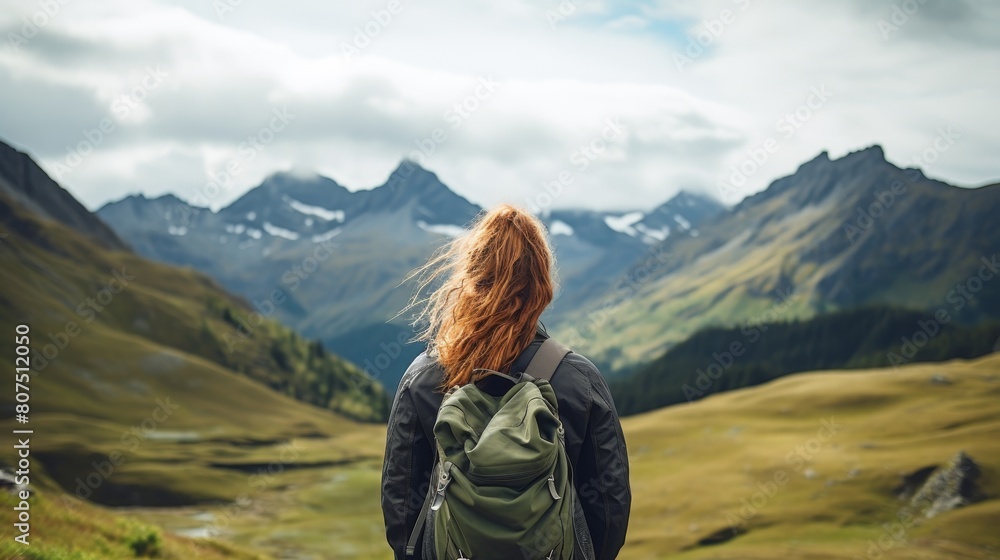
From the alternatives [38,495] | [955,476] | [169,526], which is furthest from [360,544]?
[38,495]

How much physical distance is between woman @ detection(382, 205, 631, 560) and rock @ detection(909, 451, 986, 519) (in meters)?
84.5

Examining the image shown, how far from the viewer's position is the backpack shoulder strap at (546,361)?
6586 millimetres

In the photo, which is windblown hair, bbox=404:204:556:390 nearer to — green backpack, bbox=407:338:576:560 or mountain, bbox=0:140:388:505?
green backpack, bbox=407:338:576:560

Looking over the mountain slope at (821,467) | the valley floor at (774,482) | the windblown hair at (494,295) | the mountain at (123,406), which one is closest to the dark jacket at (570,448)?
the windblown hair at (494,295)

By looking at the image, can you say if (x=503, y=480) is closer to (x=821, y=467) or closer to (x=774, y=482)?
(x=774, y=482)

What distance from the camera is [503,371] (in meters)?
6.65

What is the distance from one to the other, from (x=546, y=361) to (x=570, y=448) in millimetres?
767

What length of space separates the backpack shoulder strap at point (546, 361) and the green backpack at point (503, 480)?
0.65 feet

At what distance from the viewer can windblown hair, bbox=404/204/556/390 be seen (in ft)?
21.7

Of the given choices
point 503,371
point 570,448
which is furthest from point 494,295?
point 570,448

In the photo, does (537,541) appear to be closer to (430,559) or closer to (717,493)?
(430,559)

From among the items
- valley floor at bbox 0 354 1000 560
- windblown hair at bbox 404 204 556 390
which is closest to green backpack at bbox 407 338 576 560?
windblown hair at bbox 404 204 556 390

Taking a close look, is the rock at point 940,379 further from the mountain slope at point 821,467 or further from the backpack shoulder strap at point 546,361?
the backpack shoulder strap at point 546,361

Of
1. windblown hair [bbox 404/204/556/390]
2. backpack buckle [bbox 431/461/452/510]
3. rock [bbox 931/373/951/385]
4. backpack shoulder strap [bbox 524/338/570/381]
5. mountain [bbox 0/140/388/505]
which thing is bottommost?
mountain [bbox 0/140/388/505]
